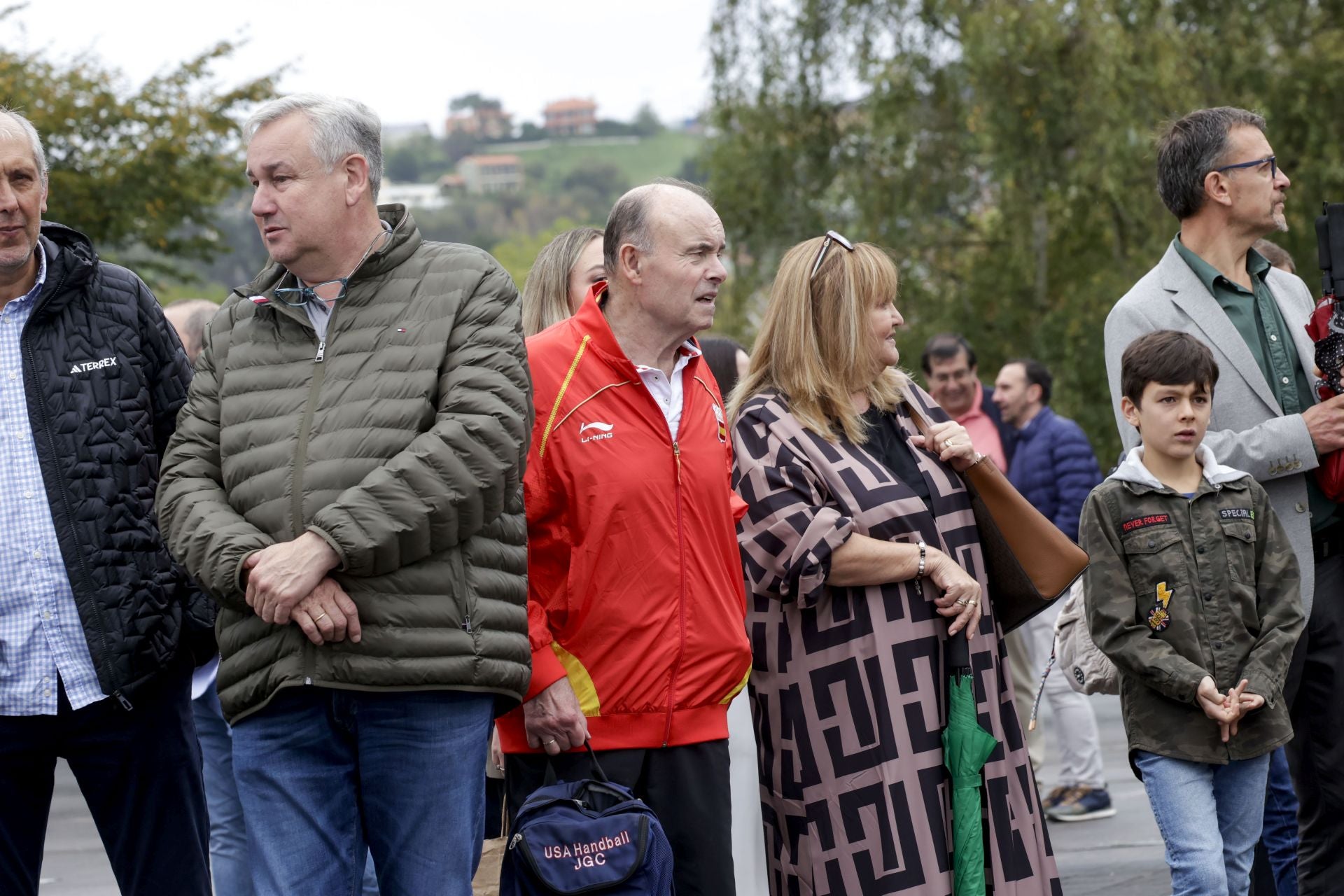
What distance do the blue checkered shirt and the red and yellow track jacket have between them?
1071 mm

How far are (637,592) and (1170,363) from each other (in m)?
1.81

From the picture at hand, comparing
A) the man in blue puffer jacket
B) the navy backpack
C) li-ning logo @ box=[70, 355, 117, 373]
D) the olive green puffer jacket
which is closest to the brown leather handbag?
the navy backpack

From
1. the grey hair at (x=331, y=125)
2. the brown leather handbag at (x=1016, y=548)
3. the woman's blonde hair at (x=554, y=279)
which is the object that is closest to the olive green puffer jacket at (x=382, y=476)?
the grey hair at (x=331, y=125)

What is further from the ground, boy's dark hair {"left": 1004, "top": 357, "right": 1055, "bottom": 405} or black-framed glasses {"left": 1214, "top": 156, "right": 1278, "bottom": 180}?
black-framed glasses {"left": 1214, "top": 156, "right": 1278, "bottom": 180}

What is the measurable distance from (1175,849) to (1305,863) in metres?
0.64

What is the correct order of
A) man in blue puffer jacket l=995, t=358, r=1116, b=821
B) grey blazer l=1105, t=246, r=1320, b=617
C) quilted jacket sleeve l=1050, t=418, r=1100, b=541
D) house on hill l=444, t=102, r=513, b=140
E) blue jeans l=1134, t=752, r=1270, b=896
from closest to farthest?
1. blue jeans l=1134, t=752, r=1270, b=896
2. grey blazer l=1105, t=246, r=1320, b=617
3. man in blue puffer jacket l=995, t=358, r=1116, b=821
4. quilted jacket sleeve l=1050, t=418, r=1100, b=541
5. house on hill l=444, t=102, r=513, b=140

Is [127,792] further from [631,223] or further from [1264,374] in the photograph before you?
[1264,374]

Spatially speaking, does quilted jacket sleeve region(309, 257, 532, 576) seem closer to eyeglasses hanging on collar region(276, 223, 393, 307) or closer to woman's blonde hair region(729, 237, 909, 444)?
eyeglasses hanging on collar region(276, 223, 393, 307)

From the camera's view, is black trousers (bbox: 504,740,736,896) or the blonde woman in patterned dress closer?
black trousers (bbox: 504,740,736,896)

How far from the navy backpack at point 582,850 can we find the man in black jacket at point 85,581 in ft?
3.15

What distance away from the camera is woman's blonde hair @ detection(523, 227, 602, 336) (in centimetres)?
563

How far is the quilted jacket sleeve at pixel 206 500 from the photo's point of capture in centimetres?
343

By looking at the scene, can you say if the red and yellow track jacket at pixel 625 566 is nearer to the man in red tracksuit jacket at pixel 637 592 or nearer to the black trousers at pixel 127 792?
the man in red tracksuit jacket at pixel 637 592

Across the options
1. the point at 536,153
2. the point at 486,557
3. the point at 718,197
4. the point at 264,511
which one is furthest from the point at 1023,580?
the point at 536,153
